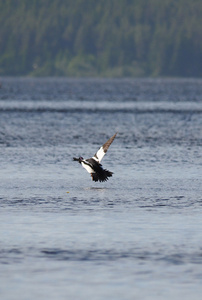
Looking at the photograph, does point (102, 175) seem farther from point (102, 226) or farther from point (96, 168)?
point (102, 226)

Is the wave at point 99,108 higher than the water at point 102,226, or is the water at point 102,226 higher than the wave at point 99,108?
the wave at point 99,108

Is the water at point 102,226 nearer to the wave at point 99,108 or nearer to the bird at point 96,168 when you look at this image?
the bird at point 96,168

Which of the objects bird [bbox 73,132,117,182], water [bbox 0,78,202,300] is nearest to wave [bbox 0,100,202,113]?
water [bbox 0,78,202,300]

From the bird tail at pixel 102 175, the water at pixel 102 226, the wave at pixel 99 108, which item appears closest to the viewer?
the water at pixel 102 226

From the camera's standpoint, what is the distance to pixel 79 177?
3064cm

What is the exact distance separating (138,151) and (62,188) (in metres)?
14.5

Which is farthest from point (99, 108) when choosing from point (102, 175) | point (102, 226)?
point (102, 226)

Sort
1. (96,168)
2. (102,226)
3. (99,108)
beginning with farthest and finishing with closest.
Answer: (99,108) < (96,168) < (102,226)

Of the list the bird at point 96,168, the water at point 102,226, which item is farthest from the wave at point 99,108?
the bird at point 96,168

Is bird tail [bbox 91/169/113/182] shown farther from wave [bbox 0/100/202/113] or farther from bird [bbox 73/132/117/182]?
wave [bbox 0/100/202/113]

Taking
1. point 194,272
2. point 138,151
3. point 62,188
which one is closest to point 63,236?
point 194,272

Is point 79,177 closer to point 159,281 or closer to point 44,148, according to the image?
point 44,148

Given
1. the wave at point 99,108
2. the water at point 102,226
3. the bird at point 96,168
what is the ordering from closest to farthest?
the water at point 102,226 → the bird at point 96,168 → the wave at point 99,108

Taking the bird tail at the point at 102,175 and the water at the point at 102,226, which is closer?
the water at the point at 102,226
